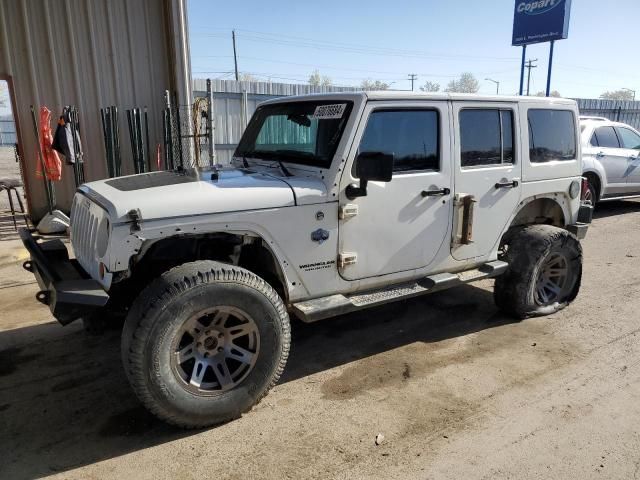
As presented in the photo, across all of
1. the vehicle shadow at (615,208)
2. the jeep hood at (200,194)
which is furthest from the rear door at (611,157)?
the jeep hood at (200,194)

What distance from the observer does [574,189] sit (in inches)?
198

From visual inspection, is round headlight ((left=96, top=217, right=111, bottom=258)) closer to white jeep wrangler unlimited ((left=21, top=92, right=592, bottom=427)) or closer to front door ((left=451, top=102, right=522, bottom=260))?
white jeep wrangler unlimited ((left=21, top=92, right=592, bottom=427))

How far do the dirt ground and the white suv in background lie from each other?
5508 millimetres

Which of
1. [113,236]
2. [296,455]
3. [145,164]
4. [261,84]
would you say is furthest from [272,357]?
[261,84]

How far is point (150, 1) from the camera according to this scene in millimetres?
9055

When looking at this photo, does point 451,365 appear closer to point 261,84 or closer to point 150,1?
point 150,1

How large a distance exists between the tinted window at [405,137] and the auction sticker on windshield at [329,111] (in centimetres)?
22

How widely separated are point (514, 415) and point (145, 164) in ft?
26.7

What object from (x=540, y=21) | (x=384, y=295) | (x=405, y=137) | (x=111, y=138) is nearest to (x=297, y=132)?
(x=405, y=137)

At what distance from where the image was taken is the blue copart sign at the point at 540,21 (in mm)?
14883

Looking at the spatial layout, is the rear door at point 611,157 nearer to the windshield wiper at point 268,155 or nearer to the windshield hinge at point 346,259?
the windshield wiper at point 268,155

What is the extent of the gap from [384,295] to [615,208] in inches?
381

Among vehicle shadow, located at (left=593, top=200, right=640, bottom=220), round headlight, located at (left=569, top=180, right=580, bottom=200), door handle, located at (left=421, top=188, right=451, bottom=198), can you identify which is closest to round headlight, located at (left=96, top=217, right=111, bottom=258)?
door handle, located at (left=421, top=188, right=451, bottom=198)

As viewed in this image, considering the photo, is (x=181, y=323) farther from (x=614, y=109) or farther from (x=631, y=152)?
(x=614, y=109)
